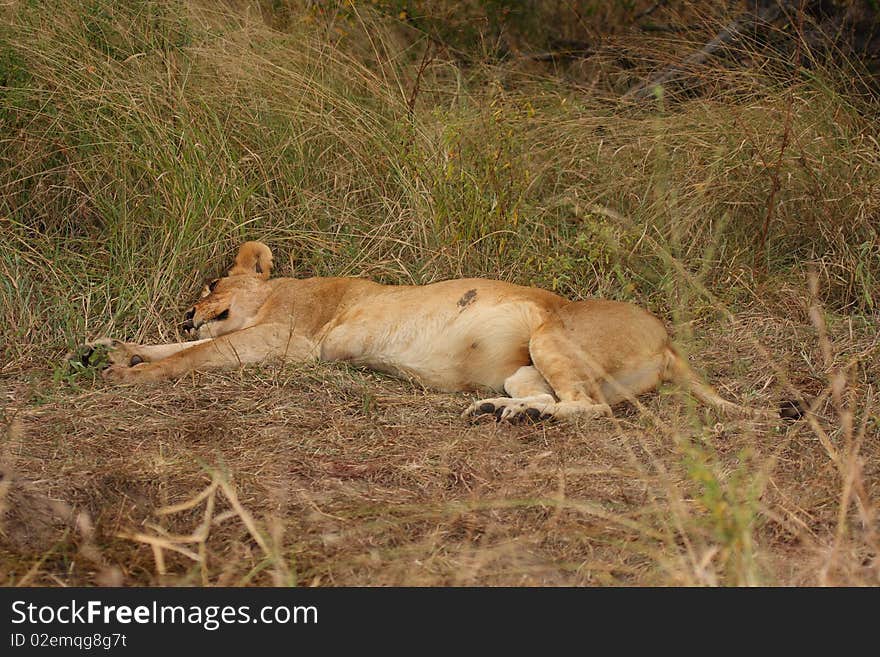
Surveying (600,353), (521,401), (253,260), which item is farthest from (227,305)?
(600,353)

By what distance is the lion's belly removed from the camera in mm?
4309

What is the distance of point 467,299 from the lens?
175 inches

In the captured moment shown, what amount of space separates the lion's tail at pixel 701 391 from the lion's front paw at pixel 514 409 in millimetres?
523

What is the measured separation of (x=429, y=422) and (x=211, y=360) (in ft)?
3.47

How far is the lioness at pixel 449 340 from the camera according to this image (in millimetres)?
4074

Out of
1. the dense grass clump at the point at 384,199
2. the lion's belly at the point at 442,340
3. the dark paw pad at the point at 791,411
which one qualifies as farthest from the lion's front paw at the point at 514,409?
the dark paw pad at the point at 791,411

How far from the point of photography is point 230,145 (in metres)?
5.58

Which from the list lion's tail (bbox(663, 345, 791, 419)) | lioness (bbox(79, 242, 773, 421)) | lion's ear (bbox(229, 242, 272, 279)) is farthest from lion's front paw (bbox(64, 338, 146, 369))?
lion's tail (bbox(663, 345, 791, 419))

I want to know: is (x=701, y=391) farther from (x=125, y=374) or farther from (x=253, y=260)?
(x=125, y=374)

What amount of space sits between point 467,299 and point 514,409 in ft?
2.28

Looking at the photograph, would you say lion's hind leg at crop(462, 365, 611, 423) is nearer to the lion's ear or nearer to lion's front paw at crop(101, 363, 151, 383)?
lion's front paw at crop(101, 363, 151, 383)

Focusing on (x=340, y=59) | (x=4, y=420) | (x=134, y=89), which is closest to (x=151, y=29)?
(x=134, y=89)
